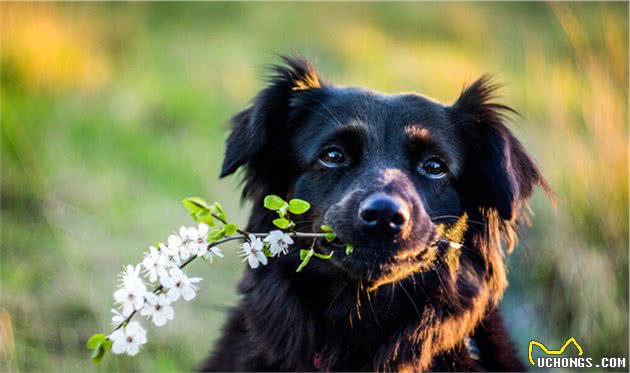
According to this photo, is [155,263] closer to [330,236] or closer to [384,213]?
[330,236]

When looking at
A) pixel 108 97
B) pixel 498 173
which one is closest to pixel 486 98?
pixel 498 173

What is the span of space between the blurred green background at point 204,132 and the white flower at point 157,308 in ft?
5.03

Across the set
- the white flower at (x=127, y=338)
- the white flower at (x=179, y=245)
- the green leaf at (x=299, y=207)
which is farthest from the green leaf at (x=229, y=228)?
the white flower at (x=127, y=338)

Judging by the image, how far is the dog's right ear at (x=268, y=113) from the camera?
3.47 meters

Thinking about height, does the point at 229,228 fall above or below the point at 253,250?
above

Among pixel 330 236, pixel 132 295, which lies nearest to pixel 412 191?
pixel 330 236

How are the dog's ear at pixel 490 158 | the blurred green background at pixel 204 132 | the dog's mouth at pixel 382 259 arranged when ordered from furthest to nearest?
the blurred green background at pixel 204 132
the dog's ear at pixel 490 158
the dog's mouth at pixel 382 259

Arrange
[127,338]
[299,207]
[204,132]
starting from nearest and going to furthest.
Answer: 1. [127,338]
2. [299,207]
3. [204,132]

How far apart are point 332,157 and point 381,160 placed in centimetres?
25

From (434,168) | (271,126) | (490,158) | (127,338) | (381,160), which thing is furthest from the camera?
(271,126)

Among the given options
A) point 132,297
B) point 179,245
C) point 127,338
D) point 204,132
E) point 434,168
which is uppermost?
point 434,168

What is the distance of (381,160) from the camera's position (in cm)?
324

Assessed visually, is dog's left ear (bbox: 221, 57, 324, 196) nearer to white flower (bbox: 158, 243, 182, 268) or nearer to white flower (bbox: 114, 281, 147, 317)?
white flower (bbox: 158, 243, 182, 268)

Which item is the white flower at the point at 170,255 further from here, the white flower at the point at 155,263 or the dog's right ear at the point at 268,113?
the dog's right ear at the point at 268,113
